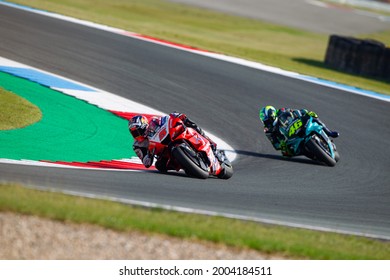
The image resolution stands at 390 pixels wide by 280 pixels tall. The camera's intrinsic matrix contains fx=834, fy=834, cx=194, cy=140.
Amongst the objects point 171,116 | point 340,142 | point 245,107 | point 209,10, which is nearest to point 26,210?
point 171,116

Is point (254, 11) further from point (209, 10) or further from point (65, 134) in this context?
point (65, 134)

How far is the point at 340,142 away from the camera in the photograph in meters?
17.5

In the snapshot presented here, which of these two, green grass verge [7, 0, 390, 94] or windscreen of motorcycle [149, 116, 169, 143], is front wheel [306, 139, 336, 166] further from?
green grass verge [7, 0, 390, 94]

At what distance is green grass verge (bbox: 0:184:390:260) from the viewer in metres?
8.88

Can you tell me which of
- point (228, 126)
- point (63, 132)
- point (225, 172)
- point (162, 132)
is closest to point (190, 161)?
point (162, 132)

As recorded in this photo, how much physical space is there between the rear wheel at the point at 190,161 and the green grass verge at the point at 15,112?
12.2 ft

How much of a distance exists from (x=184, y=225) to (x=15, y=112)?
7006 mm

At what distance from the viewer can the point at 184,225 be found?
925 cm

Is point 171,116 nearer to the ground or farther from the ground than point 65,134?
farther from the ground

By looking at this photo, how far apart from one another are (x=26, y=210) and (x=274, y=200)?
4007 millimetres

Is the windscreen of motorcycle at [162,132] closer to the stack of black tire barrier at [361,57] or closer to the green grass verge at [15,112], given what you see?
the green grass verge at [15,112]

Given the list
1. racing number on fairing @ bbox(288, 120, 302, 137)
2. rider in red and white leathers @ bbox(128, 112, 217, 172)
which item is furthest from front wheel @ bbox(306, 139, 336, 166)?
rider in red and white leathers @ bbox(128, 112, 217, 172)

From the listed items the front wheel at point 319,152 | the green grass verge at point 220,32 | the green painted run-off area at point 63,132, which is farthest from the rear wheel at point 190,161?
the green grass verge at point 220,32

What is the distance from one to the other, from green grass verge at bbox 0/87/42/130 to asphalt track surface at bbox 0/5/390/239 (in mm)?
3220
